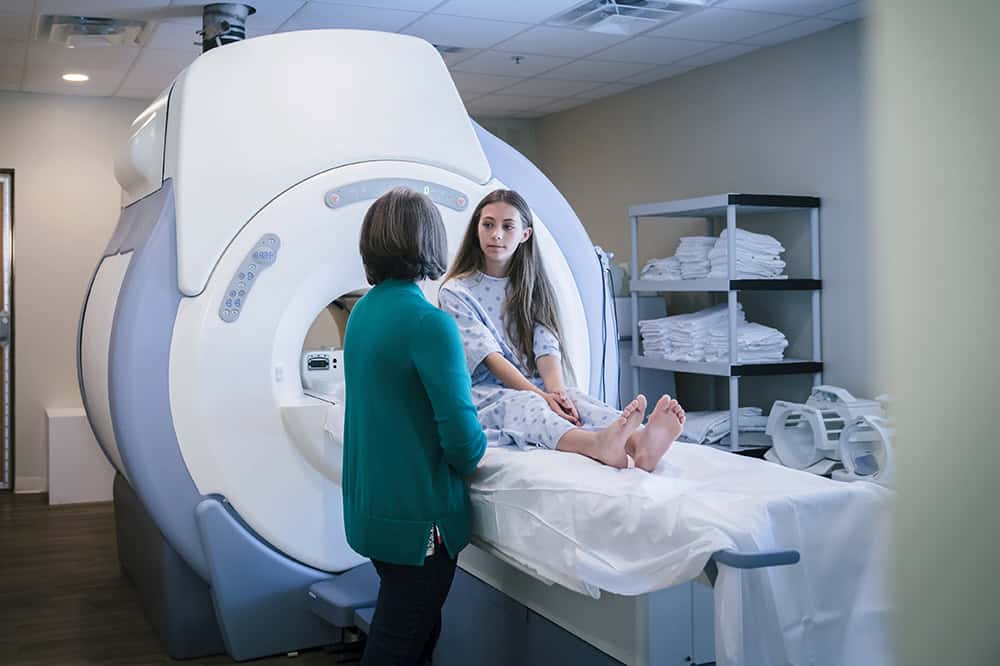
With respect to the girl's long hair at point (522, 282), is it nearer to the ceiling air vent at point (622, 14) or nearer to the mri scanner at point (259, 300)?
the mri scanner at point (259, 300)

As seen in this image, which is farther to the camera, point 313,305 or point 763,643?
point 313,305

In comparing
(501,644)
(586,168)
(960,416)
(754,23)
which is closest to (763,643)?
(501,644)

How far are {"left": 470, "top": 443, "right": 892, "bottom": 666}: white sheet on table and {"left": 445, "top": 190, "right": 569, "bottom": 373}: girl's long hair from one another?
658 millimetres

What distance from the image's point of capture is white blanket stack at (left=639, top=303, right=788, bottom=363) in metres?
3.92

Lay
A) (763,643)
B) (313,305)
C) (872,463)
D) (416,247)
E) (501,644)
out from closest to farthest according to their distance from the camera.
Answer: (763,643) < (416,247) < (501,644) < (313,305) < (872,463)

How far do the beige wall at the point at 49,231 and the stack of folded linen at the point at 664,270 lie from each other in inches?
104

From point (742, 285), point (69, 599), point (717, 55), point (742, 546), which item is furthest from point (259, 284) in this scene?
point (717, 55)

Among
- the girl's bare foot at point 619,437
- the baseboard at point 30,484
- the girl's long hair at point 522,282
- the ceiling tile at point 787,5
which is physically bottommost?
the baseboard at point 30,484

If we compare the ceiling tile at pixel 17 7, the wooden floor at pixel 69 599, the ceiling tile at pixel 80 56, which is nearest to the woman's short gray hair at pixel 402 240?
the wooden floor at pixel 69 599

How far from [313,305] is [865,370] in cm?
212

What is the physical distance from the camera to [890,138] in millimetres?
402

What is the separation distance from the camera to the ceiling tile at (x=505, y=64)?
4.36m

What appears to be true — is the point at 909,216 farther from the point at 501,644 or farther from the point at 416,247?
the point at 501,644

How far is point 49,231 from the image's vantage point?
5000 millimetres
